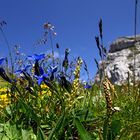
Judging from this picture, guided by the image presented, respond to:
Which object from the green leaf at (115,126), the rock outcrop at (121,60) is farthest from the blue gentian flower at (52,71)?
the rock outcrop at (121,60)

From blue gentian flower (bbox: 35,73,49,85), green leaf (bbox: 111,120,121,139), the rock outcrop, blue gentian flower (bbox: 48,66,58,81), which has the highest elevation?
the rock outcrop

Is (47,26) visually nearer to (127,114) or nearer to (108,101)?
(127,114)

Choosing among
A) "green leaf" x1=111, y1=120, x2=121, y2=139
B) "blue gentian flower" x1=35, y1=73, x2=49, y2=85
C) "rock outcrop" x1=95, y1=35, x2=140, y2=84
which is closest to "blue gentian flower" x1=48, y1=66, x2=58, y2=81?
"blue gentian flower" x1=35, y1=73, x2=49, y2=85

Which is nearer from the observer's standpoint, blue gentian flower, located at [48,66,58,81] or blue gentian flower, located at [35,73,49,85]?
blue gentian flower, located at [35,73,49,85]

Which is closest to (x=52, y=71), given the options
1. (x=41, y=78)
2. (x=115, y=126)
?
(x=41, y=78)

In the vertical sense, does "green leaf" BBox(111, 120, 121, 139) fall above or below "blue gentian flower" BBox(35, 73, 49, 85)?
A: below

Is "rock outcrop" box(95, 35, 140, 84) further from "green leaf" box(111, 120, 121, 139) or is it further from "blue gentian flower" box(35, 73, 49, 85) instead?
"green leaf" box(111, 120, 121, 139)

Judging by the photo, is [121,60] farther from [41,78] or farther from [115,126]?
[115,126]

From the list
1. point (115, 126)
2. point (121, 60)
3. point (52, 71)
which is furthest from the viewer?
point (121, 60)

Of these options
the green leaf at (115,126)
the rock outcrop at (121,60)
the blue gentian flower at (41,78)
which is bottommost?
the green leaf at (115,126)

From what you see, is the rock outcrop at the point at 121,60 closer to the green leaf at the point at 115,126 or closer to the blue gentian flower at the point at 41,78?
the blue gentian flower at the point at 41,78

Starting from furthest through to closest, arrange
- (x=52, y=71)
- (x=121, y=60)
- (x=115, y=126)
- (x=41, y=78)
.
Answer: (x=121, y=60)
(x=52, y=71)
(x=41, y=78)
(x=115, y=126)

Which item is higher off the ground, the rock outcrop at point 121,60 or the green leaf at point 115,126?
the rock outcrop at point 121,60

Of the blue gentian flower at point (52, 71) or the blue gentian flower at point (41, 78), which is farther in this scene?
the blue gentian flower at point (52, 71)
